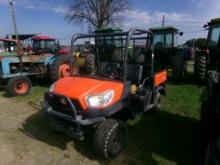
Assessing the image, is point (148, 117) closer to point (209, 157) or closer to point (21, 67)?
point (209, 157)

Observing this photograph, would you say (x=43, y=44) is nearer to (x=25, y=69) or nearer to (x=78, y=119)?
(x=25, y=69)

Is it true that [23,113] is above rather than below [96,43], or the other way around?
below

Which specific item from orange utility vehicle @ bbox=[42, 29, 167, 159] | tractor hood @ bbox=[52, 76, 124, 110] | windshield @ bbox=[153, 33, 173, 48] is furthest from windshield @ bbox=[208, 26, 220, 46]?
tractor hood @ bbox=[52, 76, 124, 110]

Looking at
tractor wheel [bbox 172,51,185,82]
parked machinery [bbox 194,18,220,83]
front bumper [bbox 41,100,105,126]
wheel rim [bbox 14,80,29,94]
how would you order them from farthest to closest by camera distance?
tractor wheel [bbox 172,51,185,82], parked machinery [bbox 194,18,220,83], wheel rim [bbox 14,80,29,94], front bumper [bbox 41,100,105,126]

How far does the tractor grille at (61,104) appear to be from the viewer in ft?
11.1

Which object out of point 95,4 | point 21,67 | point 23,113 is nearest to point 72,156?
point 23,113

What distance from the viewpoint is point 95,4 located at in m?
25.7

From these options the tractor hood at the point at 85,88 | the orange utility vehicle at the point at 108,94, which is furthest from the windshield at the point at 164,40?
the tractor hood at the point at 85,88

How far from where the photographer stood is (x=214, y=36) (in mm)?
8039

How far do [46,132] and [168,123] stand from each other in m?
2.44

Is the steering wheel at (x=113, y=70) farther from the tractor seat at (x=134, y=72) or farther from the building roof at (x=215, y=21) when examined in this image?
the building roof at (x=215, y=21)

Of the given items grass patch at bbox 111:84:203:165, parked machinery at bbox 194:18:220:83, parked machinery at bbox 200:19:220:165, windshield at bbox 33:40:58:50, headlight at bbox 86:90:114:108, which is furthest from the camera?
windshield at bbox 33:40:58:50

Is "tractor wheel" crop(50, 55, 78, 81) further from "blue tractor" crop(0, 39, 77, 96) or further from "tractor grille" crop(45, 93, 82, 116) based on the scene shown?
"tractor grille" crop(45, 93, 82, 116)

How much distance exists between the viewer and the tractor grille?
3.40 meters
